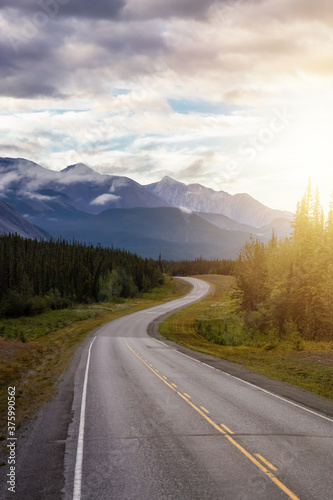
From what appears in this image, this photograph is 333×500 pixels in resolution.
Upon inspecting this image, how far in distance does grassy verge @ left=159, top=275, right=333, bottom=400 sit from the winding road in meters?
3.62

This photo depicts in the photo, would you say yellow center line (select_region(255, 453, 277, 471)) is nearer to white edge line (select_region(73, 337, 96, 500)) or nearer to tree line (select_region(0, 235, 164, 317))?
white edge line (select_region(73, 337, 96, 500))

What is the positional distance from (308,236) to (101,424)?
37591mm

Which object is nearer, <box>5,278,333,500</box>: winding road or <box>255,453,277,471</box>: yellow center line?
<box>5,278,333,500</box>: winding road

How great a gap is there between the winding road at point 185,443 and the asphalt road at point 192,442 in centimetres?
2

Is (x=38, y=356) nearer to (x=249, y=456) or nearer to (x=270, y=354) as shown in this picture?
(x=270, y=354)

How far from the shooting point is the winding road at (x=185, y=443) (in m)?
8.18

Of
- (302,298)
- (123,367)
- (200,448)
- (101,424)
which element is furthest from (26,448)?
(302,298)

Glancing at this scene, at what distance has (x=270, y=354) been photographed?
29.6 m

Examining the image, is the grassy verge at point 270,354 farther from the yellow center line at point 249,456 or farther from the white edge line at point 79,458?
the white edge line at point 79,458

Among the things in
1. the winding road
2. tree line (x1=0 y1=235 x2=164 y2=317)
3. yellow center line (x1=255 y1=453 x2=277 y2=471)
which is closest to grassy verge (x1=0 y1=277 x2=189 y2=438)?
the winding road

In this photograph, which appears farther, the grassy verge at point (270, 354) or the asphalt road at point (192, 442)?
the grassy verge at point (270, 354)

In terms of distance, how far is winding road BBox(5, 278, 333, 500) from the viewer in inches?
322

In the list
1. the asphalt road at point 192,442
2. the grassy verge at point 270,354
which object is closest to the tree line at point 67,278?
the grassy verge at point 270,354

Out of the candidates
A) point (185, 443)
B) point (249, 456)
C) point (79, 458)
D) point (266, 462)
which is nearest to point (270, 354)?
point (185, 443)
